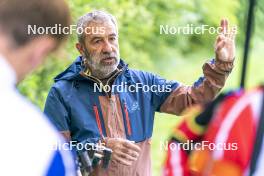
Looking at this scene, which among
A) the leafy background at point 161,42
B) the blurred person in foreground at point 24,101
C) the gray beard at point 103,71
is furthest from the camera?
the leafy background at point 161,42

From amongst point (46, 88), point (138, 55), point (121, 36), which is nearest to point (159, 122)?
point (138, 55)

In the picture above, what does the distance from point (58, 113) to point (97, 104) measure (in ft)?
0.52

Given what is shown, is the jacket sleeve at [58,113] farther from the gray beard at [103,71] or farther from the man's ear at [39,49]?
the man's ear at [39,49]

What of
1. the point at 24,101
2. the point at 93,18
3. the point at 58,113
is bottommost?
the point at 58,113

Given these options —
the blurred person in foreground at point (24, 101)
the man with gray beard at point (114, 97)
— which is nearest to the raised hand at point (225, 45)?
the man with gray beard at point (114, 97)

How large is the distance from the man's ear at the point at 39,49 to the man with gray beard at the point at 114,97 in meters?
1.10

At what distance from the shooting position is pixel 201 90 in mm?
2566

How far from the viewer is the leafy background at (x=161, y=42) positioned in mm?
4055

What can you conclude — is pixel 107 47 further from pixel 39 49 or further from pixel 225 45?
pixel 39 49

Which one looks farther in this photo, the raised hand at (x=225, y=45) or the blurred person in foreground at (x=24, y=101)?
the raised hand at (x=225, y=45)

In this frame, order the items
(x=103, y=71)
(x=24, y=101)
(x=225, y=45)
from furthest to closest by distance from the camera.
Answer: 1. (x=103, y=71)
2. (x=225, y=45)
3. (x=24, y=101)

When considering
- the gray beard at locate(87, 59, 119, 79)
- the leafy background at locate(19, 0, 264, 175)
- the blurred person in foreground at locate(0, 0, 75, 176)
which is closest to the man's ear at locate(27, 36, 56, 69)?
the blurred person in foreground at locate(0, 0, 75, 176)

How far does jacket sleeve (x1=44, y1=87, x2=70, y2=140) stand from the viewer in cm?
248

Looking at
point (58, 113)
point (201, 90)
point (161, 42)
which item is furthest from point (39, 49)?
point (161, 42)
